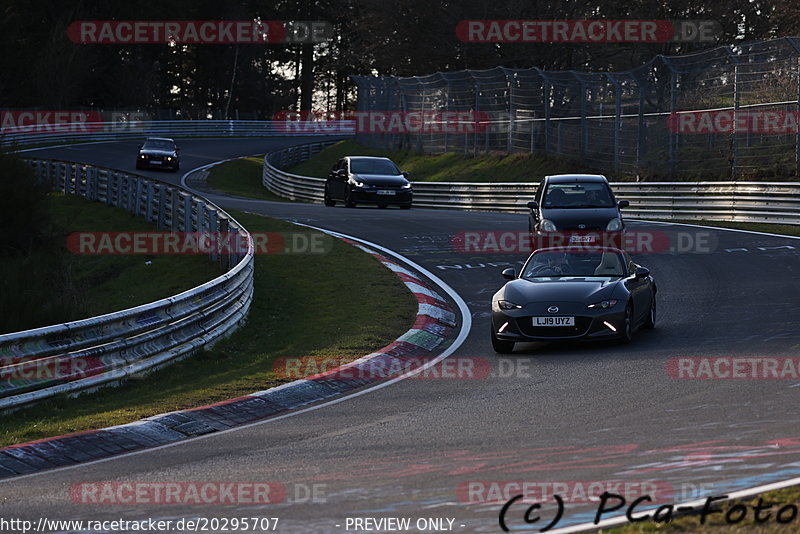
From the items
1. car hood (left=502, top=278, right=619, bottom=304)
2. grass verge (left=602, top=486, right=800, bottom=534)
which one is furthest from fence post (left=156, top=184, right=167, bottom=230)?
grass verge (left=602, top=486, right=800, bottom=534)

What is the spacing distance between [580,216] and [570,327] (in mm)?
8226

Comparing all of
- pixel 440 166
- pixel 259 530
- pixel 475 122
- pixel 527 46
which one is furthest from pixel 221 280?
pixel 527 46

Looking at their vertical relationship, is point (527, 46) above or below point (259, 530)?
A: above

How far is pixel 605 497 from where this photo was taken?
22.8 feet

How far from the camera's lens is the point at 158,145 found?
186 feet

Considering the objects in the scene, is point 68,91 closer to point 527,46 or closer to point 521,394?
point 527,46

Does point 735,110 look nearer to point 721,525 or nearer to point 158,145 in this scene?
point 721,525

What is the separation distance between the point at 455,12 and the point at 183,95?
53883 mm

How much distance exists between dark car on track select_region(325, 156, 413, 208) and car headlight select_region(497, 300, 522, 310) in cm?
2072

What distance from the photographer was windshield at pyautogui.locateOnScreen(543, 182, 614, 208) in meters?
22.4

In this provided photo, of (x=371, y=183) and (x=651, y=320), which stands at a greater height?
(x=371, y=183)

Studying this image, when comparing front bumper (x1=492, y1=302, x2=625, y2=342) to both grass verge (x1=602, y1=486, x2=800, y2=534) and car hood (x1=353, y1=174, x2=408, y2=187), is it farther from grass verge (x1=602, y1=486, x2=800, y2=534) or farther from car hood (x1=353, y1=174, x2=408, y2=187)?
car hood (x1=353, y1=174, x2=408, y2=187)

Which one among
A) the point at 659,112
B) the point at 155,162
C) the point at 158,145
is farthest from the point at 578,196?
the point at 158,145

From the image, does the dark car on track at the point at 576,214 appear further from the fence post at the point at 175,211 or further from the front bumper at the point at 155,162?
the front bumper at the point at 155,162
